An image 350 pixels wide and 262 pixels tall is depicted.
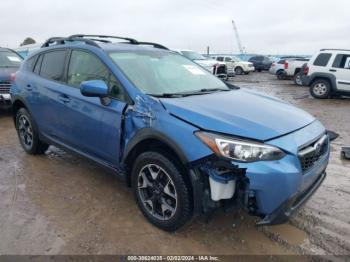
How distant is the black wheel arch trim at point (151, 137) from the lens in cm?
287

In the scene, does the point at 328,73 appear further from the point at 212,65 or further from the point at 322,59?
the point at 212,65

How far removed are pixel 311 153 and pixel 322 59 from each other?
11.5 m

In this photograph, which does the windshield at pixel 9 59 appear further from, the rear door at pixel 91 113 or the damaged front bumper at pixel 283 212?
the damaged front bumper at pixel 283 212

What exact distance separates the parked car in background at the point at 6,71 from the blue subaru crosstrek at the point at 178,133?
169 inches

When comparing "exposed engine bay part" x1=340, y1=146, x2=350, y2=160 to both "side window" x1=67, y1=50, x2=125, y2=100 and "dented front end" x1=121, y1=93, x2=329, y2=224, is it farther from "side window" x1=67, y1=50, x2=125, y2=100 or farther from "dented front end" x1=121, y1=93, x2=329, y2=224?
"side window" x1=67, y1=50, x2=125, y2=100

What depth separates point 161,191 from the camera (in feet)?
10.7

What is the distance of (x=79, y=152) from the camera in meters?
4.17

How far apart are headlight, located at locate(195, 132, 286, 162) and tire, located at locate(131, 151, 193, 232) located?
0.47 metres

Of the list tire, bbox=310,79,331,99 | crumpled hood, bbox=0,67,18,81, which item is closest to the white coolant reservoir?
crumpled hood, bbox=0,67,18,81

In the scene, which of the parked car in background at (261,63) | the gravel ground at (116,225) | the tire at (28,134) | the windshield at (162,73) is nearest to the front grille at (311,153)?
the gravel ground at (116,225)

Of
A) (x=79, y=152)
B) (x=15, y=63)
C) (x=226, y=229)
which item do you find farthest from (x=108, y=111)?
(x=15, y=63)

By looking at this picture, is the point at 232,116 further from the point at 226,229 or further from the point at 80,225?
the point at 80,225

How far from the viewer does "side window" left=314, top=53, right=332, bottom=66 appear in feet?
42.9

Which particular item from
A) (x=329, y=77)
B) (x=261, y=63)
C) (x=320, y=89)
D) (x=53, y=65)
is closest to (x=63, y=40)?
(x=53, y=65)
